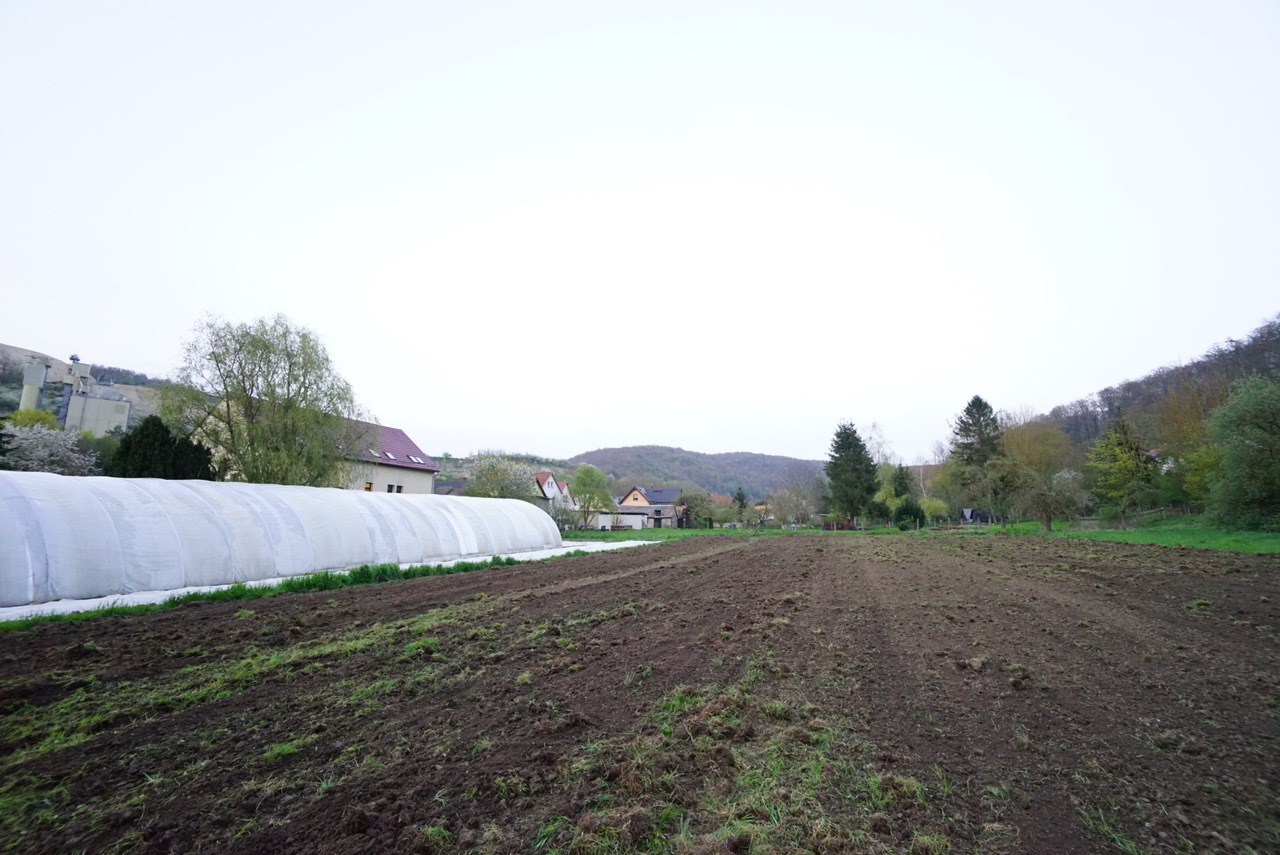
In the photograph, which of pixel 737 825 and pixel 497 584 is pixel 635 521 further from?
pixel 737 825

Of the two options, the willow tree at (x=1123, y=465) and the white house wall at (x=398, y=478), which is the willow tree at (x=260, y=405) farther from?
the willow tree at (x=1123, y=465)

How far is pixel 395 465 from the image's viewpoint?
132 feet

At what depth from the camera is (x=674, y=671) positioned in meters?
5.41

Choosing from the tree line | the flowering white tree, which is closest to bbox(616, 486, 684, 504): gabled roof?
the tree line

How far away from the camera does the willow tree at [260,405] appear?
75.4 feet

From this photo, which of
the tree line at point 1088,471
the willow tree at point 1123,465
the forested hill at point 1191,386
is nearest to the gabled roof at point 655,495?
the tree line at point 1088,471

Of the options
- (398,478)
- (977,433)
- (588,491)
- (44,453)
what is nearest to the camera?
(44,453)

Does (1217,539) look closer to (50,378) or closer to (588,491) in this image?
Result: (588,491)

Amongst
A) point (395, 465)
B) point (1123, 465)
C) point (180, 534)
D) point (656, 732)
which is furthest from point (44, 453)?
point (1123, 465)

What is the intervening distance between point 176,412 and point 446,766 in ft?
87.4

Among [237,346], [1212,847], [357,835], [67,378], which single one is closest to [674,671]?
[357,835]

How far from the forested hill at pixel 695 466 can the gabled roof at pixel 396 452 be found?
63.2m

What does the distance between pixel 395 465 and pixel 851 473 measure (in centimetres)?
3710

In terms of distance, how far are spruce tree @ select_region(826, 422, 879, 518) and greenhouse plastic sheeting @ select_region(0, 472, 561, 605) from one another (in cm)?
3695
